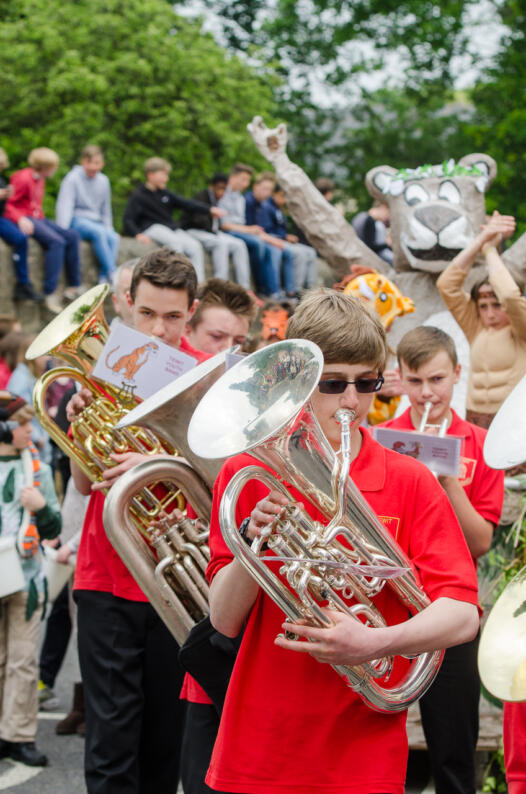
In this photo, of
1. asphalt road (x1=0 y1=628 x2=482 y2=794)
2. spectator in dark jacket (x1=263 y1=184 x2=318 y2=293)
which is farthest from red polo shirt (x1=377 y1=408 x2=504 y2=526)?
spectator in dark jacket (x1=263 y1=184 x2=318 y2=293)

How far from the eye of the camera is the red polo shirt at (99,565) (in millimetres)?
3590

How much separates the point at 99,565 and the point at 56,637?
7.97 ft

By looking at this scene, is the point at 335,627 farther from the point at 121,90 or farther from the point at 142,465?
the point at 121,90

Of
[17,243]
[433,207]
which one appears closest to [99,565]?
[433,207]

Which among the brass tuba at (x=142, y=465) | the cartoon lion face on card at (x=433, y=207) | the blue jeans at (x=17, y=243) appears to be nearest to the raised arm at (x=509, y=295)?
the cartoon lion face on card at (x=433, y=207)

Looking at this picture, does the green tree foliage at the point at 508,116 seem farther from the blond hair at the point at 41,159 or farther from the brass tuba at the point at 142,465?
the brass tuba at the point at 142,465

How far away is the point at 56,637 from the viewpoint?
5883mm

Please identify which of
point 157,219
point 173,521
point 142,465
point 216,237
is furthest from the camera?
point 216,237

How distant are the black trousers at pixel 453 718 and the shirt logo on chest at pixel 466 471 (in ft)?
1.85

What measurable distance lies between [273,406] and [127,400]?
144cm

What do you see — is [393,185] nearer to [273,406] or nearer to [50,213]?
[273,406]

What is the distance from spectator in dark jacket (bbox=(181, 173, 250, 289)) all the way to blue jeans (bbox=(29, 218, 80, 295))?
194 cm

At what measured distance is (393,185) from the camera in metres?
6.73

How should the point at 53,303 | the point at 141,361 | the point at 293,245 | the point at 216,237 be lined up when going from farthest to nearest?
the point at 293,245, the point at 216,237, the point at 53,303, the point at 141,361
